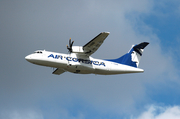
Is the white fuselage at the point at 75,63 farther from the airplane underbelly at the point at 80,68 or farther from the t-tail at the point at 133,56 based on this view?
the t-tail at the point at 133,56

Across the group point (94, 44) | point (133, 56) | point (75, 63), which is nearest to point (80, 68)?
point (75, 63)

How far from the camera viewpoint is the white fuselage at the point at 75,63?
92.7ft

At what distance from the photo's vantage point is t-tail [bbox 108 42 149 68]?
106ft

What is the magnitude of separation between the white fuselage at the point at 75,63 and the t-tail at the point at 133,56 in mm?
1500

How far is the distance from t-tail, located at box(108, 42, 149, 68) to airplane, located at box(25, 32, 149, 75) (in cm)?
41

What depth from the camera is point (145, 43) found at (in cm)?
3231

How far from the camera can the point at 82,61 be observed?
2922 cm

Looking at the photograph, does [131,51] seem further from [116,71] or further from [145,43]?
[116,71]

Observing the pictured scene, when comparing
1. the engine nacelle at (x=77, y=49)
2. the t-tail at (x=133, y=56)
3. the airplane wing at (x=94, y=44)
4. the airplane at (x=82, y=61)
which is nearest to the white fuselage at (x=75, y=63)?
the airplane at (x=82, y=61)

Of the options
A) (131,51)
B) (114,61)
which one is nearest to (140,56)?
(131,51)

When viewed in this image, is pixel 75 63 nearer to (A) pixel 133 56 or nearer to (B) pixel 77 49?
(B) pixel 77 49

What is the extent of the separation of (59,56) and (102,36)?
16.4 ft

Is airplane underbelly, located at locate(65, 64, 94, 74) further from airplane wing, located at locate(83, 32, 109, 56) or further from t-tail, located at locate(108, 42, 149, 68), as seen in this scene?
t-tail, located at locate(108, 42, 149, 68)

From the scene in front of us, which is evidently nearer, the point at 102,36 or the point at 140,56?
the point at 102,36
